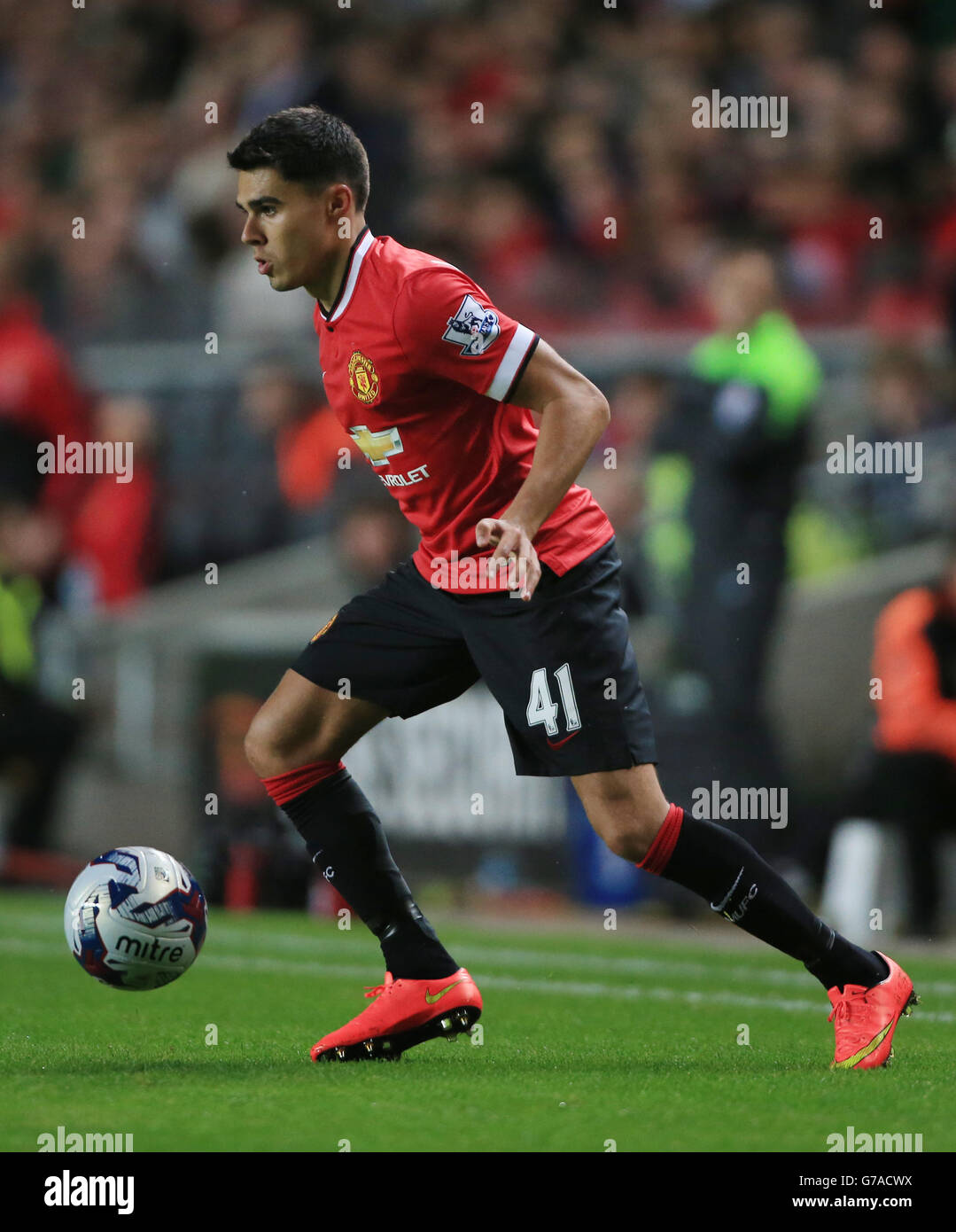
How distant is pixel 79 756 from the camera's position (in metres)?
10.8

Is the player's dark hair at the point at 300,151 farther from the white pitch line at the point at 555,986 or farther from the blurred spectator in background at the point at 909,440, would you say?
the blurred spectator in background at the point at 909,440

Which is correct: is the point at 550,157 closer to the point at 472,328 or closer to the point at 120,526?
the point at 120,526

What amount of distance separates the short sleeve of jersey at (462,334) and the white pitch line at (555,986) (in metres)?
2.43

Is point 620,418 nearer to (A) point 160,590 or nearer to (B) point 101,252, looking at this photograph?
(A) point 160,590

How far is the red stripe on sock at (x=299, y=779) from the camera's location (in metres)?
5.09

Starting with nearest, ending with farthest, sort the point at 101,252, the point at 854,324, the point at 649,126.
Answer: the point at 854,324 < the point at 649,126 < the point at 101,252

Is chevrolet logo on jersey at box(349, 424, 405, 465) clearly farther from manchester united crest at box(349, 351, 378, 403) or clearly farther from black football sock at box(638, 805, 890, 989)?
black football sock at box(638, 805, 890, 989)

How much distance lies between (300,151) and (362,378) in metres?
0.56

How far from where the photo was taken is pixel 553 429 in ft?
15.0

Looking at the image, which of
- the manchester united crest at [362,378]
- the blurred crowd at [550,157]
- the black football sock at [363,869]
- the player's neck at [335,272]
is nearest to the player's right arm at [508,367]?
the manchester united crest at [362,378]

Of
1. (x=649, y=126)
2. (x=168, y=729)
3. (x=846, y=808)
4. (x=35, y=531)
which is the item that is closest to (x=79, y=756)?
(x=168, y=729)

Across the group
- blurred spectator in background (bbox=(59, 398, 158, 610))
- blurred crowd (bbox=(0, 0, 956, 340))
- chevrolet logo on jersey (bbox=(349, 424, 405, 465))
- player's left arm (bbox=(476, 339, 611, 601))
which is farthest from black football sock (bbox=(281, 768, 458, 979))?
blurred spectator in background (bbox=(59, 398, 158, 610))

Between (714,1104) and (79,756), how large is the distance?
23.2 feet

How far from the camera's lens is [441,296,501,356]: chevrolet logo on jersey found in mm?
4590
